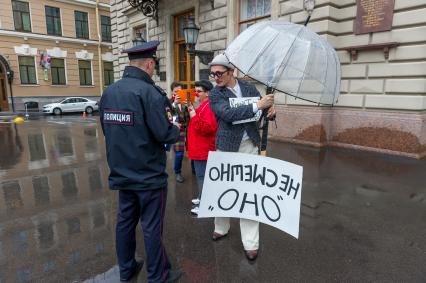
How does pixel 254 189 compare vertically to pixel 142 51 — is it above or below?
below

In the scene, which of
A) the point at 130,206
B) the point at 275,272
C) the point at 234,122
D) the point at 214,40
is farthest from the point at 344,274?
the point at 214,40

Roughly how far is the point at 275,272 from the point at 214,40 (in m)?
9.15

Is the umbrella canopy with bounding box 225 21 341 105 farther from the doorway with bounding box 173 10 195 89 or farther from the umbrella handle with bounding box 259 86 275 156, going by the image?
the doorway with bounding box 173 10 195 89

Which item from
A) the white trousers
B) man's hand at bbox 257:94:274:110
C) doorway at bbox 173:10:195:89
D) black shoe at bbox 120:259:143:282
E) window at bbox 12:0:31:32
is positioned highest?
window at bbox 12:0:31:32

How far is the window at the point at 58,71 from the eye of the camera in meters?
25.4

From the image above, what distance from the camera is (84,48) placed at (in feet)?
89.5

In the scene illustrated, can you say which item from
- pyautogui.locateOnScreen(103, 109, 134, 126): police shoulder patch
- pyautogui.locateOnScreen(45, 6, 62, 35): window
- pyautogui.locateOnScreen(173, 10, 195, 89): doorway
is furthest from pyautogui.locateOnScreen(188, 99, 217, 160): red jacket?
pyautogui.locateOnScreen(45, 6, 62, 35): window

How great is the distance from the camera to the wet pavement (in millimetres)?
2703

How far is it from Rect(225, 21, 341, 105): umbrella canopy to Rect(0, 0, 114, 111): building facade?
85.0 feet

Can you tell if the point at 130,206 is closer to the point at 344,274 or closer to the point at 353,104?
the point at 344,274

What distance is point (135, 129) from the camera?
7.20 ft

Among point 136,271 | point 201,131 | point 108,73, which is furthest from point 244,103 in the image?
point 108,73

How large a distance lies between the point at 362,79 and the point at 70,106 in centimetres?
2111

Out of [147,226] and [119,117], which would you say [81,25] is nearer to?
[119,117]
